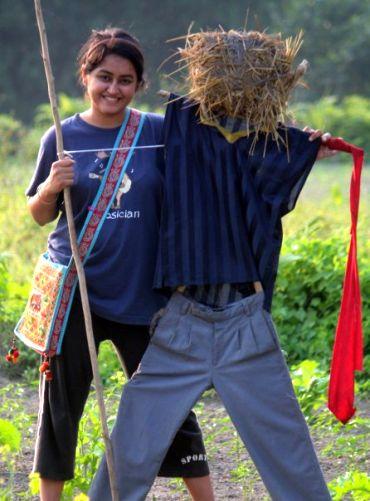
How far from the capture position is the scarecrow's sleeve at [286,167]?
3.50 metres

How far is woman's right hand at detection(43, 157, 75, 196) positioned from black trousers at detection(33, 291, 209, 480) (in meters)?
0.44

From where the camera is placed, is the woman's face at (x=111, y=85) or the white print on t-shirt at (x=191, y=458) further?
the white print on t-shirt at (x=191, y=458)

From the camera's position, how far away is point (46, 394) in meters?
3.75

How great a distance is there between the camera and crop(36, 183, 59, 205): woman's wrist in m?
3.56

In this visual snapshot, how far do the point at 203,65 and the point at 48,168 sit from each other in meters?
0.63

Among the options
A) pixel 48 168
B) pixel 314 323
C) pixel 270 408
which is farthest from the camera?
pixel 314 323

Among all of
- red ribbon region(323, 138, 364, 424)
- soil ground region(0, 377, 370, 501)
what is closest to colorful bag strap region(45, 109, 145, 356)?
red ribbon region(323, 138, 364, 424)

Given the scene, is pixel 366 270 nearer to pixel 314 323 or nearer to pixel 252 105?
pixel 314 323

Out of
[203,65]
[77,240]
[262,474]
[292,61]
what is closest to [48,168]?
[77,240]

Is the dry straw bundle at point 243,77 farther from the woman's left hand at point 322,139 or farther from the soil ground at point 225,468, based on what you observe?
the soil ground at point 225,468

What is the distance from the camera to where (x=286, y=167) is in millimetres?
3502

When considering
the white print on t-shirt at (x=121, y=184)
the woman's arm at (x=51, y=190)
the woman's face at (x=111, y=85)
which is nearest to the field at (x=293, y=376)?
the woman's arm at (x=51, y=190)

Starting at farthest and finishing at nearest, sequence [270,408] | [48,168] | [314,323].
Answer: [314,323]
[48,168]
[270,408]

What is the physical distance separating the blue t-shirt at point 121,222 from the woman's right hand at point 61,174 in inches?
4.4
